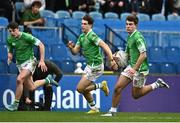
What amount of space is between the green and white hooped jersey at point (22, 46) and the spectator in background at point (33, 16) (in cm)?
414

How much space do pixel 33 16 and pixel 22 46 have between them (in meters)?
4.51

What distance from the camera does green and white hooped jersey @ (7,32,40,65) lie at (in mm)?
17797

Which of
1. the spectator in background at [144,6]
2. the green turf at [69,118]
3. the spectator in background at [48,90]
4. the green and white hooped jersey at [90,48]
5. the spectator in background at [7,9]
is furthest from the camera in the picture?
the spectator in background at [144,6]

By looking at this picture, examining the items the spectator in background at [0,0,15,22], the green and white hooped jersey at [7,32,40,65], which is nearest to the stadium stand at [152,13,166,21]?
the spectator in background at [0,0,15,22]

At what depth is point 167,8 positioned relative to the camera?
1062 inches

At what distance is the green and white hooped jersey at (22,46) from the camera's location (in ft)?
58.4

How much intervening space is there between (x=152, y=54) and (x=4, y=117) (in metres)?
8.30

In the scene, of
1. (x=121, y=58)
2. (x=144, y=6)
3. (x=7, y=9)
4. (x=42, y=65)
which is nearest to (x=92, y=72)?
(x=121, y=58)

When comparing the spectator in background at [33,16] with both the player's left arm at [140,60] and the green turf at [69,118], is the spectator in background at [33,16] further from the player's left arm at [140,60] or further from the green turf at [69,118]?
the player's left arm at [140,60]

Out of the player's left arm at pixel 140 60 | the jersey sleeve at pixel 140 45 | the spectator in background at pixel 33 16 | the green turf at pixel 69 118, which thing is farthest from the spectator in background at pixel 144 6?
the green turf at pixel 69 118

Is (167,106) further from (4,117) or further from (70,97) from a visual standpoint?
(4,117)

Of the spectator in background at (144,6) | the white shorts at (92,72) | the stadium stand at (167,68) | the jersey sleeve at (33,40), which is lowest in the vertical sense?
the stadium stand at (167,68)

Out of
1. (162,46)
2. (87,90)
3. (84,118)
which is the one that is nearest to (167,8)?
(162,46)

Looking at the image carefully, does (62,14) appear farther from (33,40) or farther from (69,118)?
(69,118)
